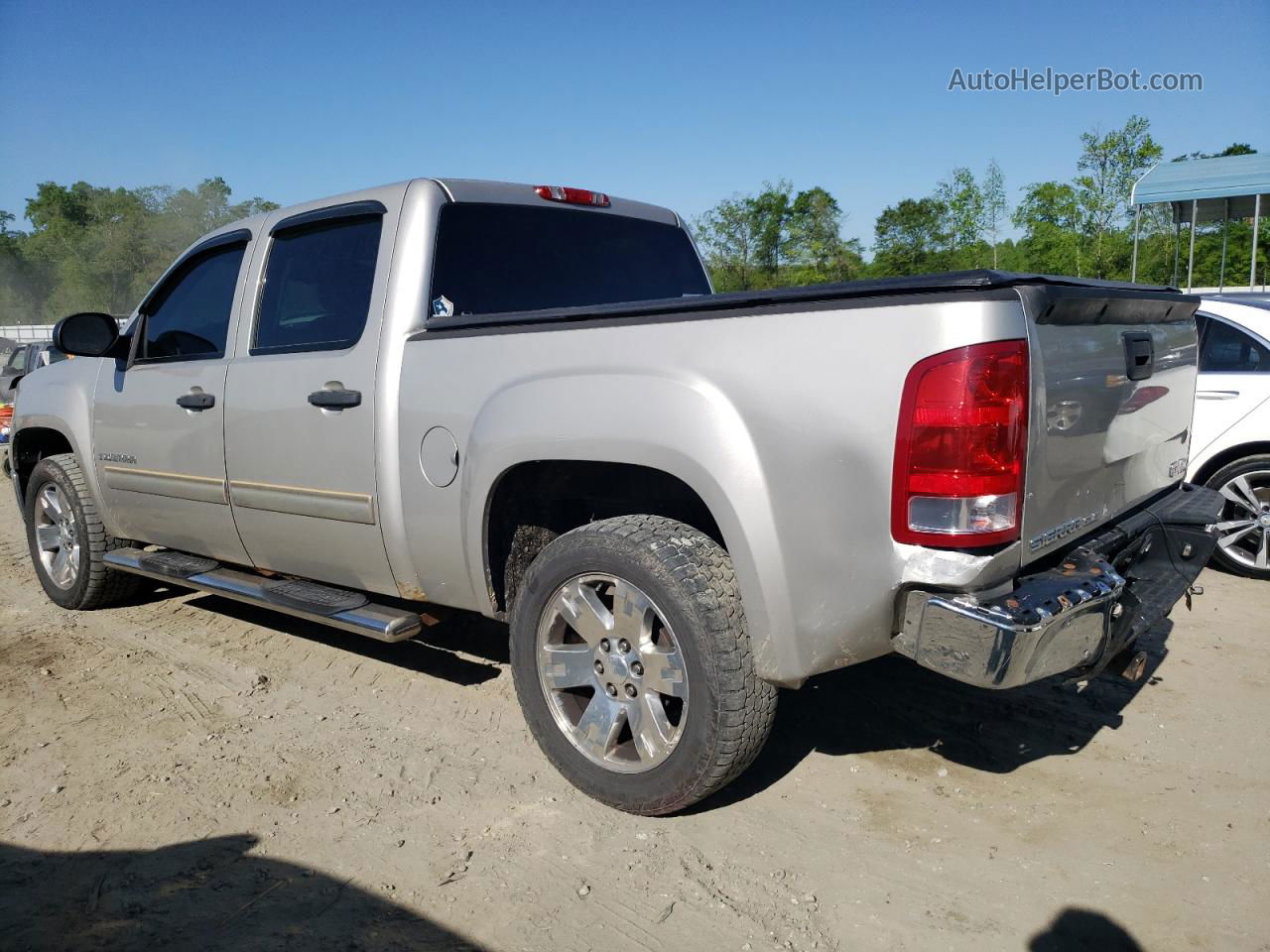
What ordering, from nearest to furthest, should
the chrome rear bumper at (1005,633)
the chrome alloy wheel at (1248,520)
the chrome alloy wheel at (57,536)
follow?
1. the chrome rear bumper at (1005,633)
2. the chrome alloy wheel at (57,536)
3. the chrome alloy wheel at (1248,520)

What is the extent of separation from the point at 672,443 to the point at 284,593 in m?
2.10

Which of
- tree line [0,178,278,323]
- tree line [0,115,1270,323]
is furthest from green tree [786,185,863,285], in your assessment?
tree line [0,178,278,323]

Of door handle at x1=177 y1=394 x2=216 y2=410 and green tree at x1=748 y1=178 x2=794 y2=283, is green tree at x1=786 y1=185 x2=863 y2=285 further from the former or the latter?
door handle at x1=177 y1=394 x2=216 y2=410

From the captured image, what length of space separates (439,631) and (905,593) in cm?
309

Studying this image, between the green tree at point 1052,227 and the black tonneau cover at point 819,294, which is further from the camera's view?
the green tree at point 1052,227

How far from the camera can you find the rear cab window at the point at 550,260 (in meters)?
3.69

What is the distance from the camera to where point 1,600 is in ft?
19.0

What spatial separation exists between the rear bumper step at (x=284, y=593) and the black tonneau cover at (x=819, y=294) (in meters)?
1.14

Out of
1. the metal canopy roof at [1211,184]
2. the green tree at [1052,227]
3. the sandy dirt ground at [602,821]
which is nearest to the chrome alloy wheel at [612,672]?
the sandy dirt ground at [602,821]

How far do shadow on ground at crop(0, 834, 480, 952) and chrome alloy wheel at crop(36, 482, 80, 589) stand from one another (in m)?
2.85

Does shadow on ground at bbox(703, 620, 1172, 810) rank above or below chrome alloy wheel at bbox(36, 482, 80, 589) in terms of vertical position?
below

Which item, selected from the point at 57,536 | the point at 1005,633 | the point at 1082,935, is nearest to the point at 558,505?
the point at 1005,633

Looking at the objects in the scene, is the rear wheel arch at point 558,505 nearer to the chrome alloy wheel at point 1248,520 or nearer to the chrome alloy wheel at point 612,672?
the chrome alloy wheel at point 612,672

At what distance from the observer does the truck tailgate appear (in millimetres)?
2418
